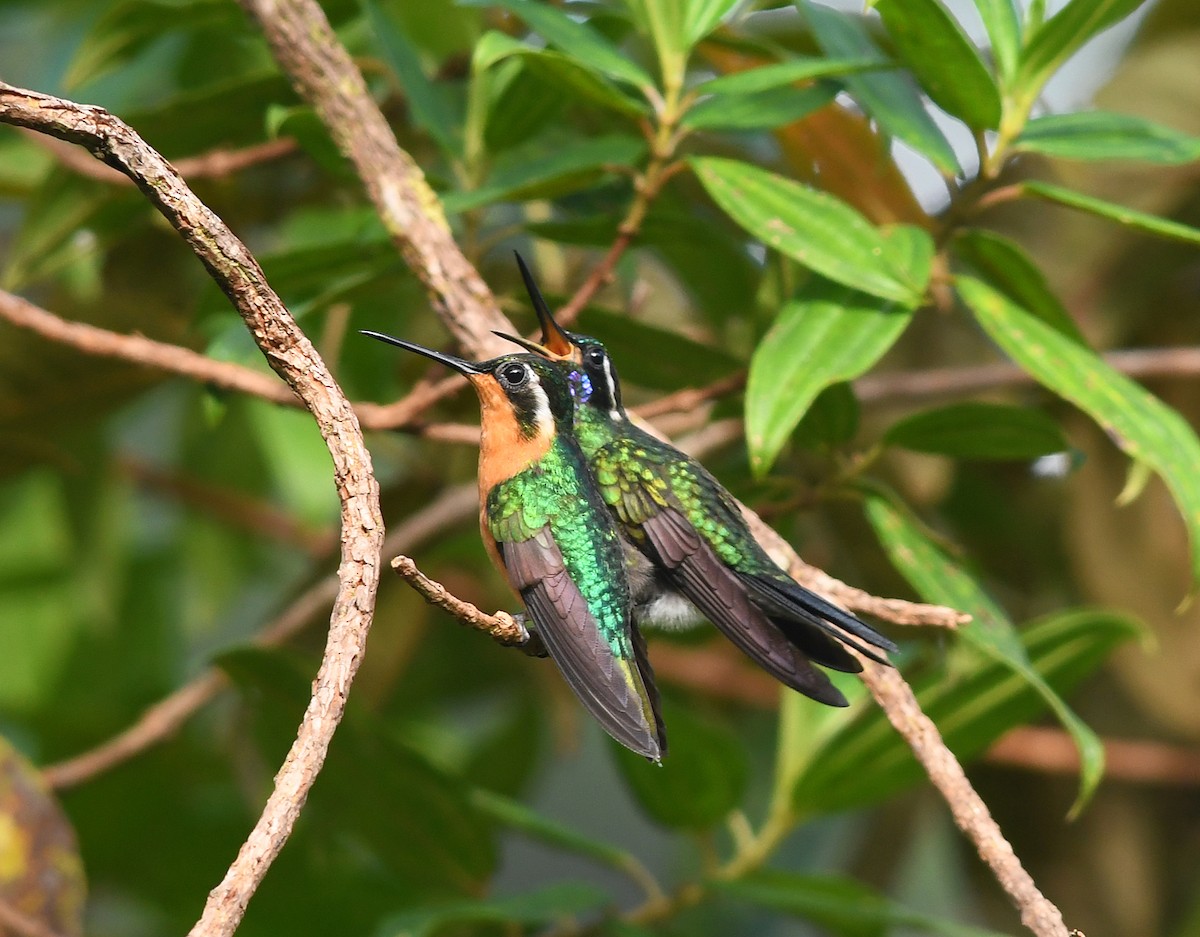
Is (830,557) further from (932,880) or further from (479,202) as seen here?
(932,880)

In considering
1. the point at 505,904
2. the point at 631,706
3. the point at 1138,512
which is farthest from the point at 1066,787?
the point at 631,706

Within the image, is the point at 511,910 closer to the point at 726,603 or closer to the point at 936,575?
the point at 936,575

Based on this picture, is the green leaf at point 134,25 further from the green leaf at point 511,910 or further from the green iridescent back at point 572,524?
the green leaf at point 511,910

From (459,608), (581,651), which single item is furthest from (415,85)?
(459,608)

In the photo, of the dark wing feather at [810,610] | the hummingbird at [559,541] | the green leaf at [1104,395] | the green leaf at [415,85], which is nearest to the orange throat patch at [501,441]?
the hummingbird at [559,541]

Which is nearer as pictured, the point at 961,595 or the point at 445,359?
the point at 445,359

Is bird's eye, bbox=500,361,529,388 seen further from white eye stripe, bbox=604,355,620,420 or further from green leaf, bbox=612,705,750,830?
green leaf, bbox=612,705,750,830
